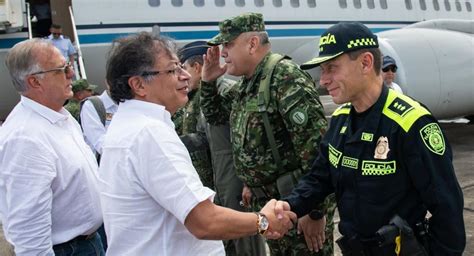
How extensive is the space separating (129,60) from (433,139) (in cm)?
110

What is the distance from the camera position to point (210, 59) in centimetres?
334

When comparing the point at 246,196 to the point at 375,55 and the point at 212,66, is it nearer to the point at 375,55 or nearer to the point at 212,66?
the point at 212,66

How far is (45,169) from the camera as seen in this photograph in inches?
86.4

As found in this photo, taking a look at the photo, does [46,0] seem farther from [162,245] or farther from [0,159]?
[162,245]

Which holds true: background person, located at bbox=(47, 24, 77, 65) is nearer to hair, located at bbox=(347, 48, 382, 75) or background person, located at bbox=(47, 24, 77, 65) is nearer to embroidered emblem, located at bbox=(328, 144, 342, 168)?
embroidered emblem, located at bbox=(328, 144, 342, 168)

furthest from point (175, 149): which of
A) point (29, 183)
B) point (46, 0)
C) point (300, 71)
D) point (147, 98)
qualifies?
point (46, 0)

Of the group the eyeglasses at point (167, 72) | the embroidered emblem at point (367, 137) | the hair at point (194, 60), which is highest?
the hair at point (194, 60)

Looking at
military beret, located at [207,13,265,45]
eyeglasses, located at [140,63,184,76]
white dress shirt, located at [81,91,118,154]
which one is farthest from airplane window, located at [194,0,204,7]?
eyeglasses, located at [140,63,184,76]

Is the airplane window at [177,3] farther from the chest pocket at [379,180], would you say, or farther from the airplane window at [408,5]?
the chest pocket at [379,180]

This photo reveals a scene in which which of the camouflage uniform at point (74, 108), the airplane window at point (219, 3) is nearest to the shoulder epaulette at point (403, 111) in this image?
the camouflage uniform at point (74, 108)

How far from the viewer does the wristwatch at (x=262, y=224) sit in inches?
77.2

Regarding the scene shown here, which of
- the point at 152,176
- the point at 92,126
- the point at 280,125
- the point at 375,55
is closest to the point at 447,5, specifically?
the point at 92,126

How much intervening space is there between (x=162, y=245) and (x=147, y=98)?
51cm

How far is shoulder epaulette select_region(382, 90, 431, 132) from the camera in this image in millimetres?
1927
